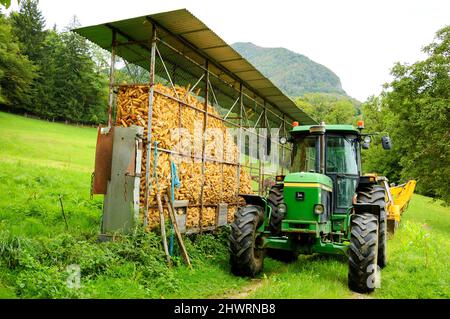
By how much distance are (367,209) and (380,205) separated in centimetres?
89

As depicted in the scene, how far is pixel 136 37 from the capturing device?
29.4 ft

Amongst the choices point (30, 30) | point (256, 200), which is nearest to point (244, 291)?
point (256, 200)

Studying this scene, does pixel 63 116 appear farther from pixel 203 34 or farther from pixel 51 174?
pixel 203 34

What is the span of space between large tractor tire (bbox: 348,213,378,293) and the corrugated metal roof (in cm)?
514

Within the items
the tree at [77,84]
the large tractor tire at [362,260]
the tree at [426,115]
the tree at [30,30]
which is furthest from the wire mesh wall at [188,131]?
the tree at [30,30]

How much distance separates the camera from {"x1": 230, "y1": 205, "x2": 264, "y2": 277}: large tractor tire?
7121 mm

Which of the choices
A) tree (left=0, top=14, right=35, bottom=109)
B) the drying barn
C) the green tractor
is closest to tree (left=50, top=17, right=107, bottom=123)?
tree (left=0, top=14, right=35, bottom=109)

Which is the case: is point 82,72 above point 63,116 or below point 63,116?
above

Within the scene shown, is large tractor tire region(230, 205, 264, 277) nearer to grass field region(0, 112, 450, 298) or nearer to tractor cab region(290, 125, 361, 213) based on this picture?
grass field region(0, 112, 450, 298)

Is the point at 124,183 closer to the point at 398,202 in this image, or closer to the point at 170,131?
the point at 170,131

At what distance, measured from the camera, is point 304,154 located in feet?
29.1

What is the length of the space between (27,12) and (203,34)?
5588 centimetres
